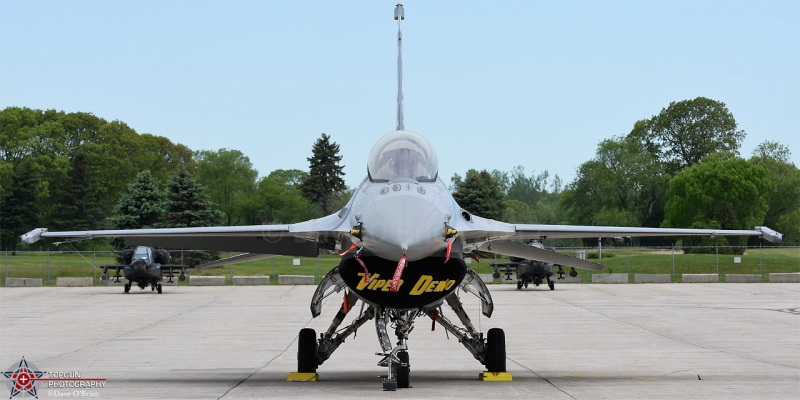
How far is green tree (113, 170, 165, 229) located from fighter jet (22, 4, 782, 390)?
5248 cm

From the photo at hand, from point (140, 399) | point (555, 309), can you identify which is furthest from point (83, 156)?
point (140, 399)

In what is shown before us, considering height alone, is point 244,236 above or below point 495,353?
above

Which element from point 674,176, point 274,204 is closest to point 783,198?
point 674,176

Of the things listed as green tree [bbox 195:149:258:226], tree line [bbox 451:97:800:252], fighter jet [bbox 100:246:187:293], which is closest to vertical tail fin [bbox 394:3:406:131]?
fighter jet [bbox 100:246:187:293]

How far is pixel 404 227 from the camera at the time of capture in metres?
10.6

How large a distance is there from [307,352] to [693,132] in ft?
302

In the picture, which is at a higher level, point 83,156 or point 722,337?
point 83,156

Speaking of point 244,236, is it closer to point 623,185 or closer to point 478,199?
point 478,199

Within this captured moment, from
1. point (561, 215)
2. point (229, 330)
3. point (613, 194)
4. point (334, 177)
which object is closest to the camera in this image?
point (229, 330)

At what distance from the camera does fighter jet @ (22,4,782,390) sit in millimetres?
10867

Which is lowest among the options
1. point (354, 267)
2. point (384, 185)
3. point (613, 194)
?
point (354, 267)

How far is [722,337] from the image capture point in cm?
2186

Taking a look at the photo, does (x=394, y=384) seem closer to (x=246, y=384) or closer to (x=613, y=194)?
(x=246, y=384)

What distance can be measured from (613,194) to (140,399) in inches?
3612
